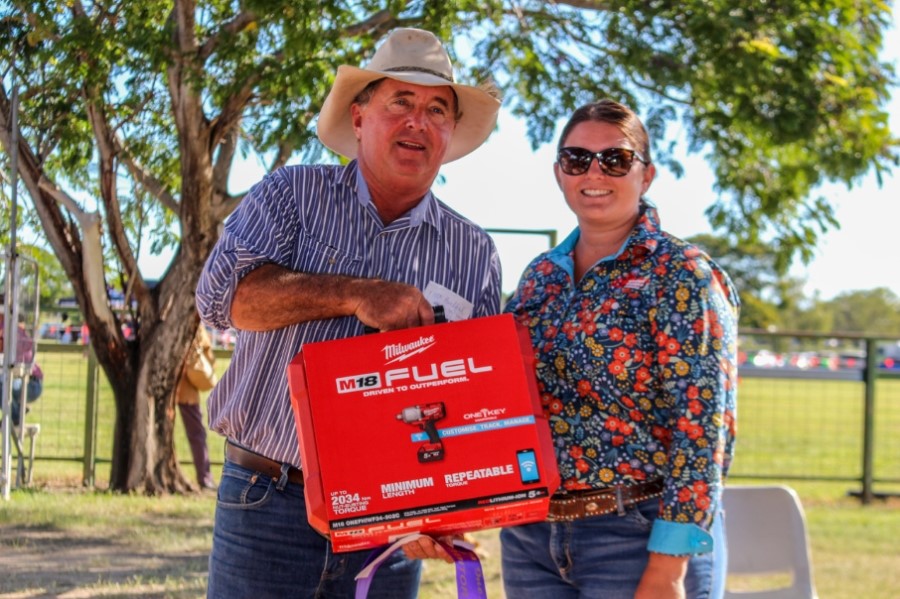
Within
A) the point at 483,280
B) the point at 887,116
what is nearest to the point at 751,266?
the point at 887,116

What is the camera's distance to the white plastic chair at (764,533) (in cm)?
427

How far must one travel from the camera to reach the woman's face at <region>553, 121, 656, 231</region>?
2582 millimetres

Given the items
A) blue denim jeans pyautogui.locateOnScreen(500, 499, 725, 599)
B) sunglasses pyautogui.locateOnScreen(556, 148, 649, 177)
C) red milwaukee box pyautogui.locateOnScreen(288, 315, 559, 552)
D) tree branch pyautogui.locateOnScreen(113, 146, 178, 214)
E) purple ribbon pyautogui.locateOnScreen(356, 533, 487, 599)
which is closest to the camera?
red milwaukee box pyautogui.locateOnScreen(288, 315, 559, 552)

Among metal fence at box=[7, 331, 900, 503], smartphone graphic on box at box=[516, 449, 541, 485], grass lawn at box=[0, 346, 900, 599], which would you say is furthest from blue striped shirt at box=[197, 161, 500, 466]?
metal fence at box=[7, 331, 900, 503]

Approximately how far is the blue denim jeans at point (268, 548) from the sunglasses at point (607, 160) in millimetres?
1019

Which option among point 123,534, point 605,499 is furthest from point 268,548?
point 123,534

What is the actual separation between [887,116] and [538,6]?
2644 mm

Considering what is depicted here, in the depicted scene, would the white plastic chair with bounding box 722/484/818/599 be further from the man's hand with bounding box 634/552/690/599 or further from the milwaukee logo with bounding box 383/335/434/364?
the milwaukee logo with bounding box 383/335/434/364

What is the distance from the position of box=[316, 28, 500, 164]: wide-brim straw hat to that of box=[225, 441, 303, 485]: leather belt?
87 cm

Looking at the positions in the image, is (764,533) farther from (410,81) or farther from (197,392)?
(197,392)

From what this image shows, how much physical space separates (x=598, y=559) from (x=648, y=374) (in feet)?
1.50

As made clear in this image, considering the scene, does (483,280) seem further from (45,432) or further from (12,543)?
(45,432)

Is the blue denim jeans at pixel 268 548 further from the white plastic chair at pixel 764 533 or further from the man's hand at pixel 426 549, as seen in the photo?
the white plastic chair at pixel 764 533

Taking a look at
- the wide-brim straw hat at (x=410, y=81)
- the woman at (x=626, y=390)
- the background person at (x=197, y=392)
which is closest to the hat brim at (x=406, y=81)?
the wide-brim straw hat at (x=410, y=81)
